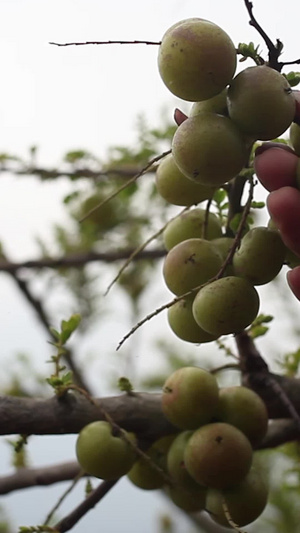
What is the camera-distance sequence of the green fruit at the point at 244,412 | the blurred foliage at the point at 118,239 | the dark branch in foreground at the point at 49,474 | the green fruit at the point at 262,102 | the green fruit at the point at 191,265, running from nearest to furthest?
1. the green fruit at the point at 262,102
2. the green fruit at the point at 191,265
3. the green fruit at the point at 244,412
4. the dark branch in foreground at the point at 49,474
5. the blurred foliage at the point at 118,239

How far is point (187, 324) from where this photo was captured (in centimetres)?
62

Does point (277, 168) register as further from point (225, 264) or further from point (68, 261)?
point (68, 261)

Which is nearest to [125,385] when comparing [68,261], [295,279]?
[295,279]

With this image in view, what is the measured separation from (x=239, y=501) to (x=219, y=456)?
0.06 metres

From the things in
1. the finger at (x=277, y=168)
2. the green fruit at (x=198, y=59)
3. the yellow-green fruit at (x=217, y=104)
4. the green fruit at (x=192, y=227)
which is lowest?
the green fruit at (x=192, y=227)

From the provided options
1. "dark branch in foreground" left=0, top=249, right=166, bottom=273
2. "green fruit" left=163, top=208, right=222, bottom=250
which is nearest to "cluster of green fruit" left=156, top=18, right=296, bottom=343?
"green fruit" left=163, top=208, right=222, bottom=250

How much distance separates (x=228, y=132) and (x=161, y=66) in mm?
77

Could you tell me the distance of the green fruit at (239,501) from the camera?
0.69m

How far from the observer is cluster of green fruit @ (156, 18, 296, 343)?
0.49 meters

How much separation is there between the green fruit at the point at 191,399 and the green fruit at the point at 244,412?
0.06 feet

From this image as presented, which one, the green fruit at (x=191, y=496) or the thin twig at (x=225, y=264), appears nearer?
the thin twig at (x=225, y=264)

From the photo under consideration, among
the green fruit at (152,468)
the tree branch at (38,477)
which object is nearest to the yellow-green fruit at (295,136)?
the green fruit at (152,468)

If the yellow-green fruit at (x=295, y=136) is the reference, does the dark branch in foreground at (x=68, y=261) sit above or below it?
below

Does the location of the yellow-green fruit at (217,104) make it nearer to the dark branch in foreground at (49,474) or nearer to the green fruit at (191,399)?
the green fruit at (191,399)
